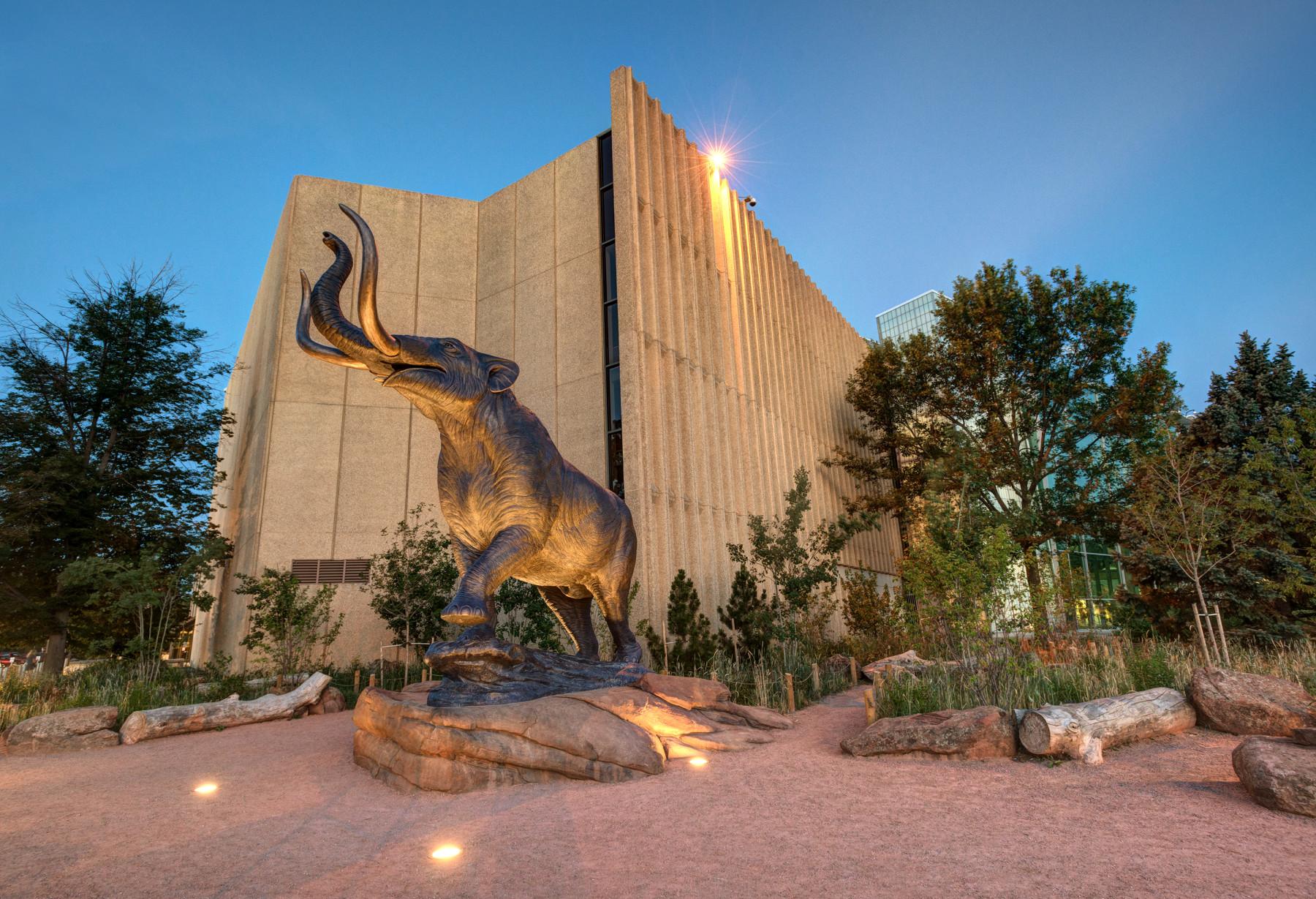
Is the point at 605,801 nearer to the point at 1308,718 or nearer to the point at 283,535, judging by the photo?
the point at 1308,718

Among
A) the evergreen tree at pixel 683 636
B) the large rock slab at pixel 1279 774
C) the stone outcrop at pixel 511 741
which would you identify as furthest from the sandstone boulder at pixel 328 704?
the large rock slab at pixel 1279 774

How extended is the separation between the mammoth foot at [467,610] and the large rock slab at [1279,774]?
4542mm

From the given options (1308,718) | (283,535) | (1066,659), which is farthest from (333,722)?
(1066,659)

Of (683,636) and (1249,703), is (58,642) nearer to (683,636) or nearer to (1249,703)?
(683,636)

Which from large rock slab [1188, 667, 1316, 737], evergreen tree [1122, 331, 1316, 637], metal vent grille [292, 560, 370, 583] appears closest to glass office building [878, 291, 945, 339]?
evergreen tree [1122, 331, 1316, 637]

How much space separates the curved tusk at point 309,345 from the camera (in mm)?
4176

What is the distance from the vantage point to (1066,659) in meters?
9.98

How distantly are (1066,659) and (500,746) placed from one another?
8.95m

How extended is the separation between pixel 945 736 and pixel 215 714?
7.66 m

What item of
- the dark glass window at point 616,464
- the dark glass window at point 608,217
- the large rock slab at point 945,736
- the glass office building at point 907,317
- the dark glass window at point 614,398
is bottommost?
the large rock slab at point 945,736

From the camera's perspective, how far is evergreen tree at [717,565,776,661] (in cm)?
1195

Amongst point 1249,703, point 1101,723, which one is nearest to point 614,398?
point 1101,723

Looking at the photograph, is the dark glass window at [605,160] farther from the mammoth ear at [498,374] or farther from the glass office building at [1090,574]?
the mammoth ear at [498,374]

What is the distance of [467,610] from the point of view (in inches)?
174
